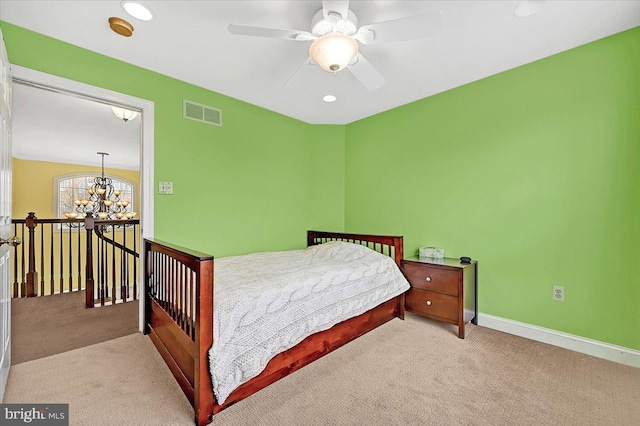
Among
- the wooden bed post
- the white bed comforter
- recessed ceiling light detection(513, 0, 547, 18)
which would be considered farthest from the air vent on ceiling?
recessed ceiling light detection(513, 0, 547, 18)

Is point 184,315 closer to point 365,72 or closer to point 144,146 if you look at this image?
point 144,146

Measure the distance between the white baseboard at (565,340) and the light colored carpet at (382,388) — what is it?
0.08m

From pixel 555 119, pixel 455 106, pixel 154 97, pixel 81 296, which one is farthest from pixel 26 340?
pixel 555 119

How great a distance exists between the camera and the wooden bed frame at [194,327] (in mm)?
1466

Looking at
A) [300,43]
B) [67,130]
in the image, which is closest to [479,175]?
[300,43]

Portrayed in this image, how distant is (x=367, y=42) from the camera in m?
1.83

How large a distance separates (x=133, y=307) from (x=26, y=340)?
A: 0.94m

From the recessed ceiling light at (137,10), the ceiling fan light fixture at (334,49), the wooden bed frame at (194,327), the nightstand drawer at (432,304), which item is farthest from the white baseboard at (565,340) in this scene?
the recessed ceiling light at (137,10)

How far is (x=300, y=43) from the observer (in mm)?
2176

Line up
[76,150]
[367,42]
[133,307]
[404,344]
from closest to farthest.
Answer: [367,42]
[404,344]
[133,307]
[76,150]

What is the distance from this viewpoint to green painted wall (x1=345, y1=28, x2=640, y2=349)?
2111 mm

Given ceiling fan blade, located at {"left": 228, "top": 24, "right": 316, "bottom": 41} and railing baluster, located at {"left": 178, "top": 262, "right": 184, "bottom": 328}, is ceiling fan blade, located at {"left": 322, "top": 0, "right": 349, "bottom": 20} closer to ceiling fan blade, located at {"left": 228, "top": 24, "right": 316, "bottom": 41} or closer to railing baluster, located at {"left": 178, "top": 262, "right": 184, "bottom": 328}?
ceiling fan blade, located at {"left": 228, "top": 24, "right": 316, "bottom": 41}

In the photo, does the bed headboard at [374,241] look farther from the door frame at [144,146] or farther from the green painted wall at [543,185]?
the door frame at [144,146]

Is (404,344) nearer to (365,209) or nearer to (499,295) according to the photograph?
(499,295)
